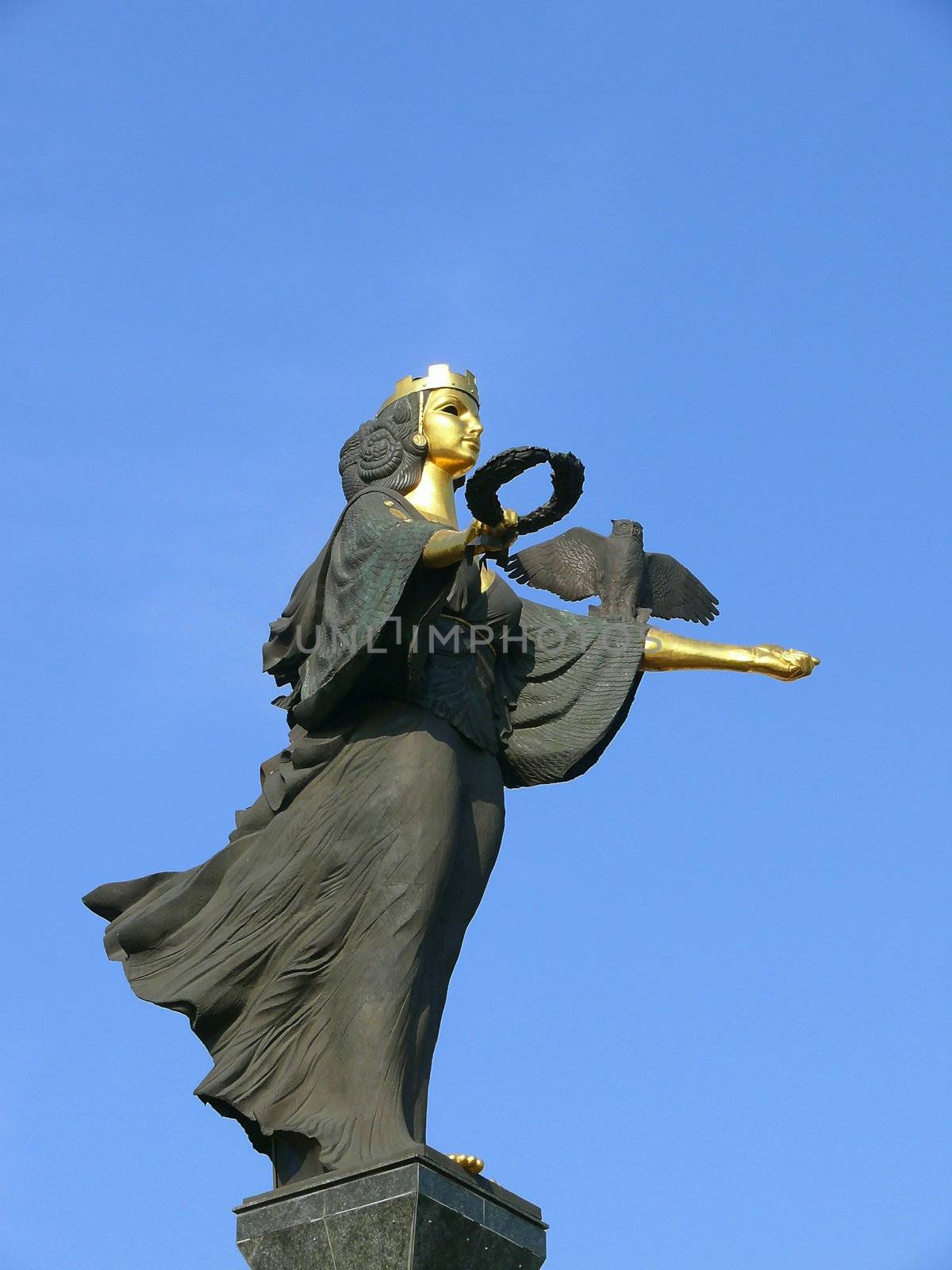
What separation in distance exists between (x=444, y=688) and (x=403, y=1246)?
2361 millimetres

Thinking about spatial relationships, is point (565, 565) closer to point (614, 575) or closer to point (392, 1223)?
point (614, 575)

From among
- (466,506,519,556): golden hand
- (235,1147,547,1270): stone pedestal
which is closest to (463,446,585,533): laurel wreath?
(466,506,519,556): golden hand

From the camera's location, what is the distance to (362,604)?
26.6 ft

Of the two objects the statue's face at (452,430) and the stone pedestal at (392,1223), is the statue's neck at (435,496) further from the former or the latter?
the stone pedestal at (392,1223)

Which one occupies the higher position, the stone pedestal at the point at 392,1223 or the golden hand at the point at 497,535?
the golden hand at the point at 497,535

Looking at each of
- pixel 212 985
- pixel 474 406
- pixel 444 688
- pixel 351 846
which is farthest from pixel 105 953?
pixel 474 406

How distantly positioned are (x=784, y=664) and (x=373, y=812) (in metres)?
2.07

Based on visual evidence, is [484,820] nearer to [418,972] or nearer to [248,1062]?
[418,972]

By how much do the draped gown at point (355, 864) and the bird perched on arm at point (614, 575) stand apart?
0.55 meters

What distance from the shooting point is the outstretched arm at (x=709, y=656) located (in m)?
8.98

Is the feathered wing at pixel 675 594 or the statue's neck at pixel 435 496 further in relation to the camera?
the feathered wing at pixel 675 594

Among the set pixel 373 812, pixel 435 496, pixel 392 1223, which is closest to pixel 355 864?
pixel 373 812

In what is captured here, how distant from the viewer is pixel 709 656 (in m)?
9.04

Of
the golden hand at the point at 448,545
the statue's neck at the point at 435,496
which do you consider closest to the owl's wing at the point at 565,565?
the statue's neck at the point at 435,496
